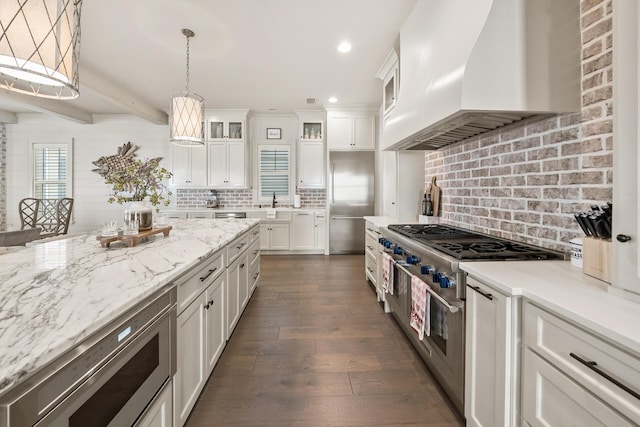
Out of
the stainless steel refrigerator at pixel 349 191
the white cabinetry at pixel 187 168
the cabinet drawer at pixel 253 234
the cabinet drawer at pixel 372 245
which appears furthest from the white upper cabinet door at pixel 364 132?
the white cabinetry at pixel 187 168

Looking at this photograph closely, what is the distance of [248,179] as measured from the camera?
18.3ft

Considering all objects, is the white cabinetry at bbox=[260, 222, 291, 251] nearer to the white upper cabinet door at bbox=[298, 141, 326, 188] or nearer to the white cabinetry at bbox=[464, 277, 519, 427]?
the white upper cabinet door at bbox=[298, 141, 326, 188]

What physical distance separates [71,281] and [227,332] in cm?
121

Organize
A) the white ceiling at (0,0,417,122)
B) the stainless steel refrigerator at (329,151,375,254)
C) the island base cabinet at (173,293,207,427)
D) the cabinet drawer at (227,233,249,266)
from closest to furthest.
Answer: the island base cabinet at (173,293,207,427) → the cabinet drawer at (227,233,249,266) → the white ceiling at (0,0,417,122) → the stainless steel refrigerator at (329,151,375,254)

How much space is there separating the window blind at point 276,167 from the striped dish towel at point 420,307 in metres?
4.25

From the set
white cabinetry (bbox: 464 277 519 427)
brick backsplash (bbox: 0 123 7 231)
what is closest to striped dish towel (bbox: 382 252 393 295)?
white cabinetry (bbox: 464 277 519 427)

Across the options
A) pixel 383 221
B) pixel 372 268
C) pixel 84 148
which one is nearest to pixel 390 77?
pixel 383 221

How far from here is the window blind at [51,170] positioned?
565cm

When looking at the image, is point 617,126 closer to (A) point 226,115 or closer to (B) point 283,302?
(B) point 283,302

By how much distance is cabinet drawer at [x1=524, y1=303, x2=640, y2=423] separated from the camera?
68 cm

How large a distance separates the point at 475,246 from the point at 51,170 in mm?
7557

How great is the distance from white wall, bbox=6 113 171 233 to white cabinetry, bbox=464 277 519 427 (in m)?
5.99

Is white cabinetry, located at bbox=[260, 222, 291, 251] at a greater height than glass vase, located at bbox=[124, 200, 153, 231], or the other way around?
glass vase, located at bbox=[124, 200, 153, 231]

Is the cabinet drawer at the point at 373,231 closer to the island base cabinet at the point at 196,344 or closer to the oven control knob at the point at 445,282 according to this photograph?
the oven control knob at the point at 445,282
